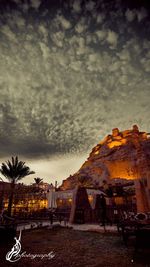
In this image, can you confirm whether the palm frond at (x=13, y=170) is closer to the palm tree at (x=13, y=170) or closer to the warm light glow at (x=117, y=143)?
the palm tree at (x=13, y=170)

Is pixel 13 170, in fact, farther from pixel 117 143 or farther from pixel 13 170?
pixel 117 143

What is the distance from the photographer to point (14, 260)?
4.88 metres

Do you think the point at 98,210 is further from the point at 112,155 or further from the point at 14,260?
the point at 112,155

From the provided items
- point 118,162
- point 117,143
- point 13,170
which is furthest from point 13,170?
point 117,143

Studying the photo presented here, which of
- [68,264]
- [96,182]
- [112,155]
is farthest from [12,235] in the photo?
[112,155]

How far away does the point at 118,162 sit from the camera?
182 ft

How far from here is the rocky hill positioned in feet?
166

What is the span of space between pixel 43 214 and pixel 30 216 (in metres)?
1.71

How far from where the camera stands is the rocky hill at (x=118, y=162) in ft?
166
